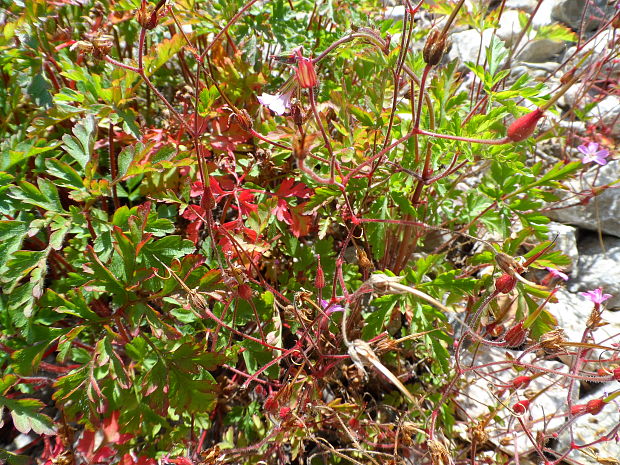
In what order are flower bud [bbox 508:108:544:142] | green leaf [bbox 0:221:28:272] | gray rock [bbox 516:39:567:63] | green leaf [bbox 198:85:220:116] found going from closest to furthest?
1. flower bud [bbox 508:108:544:142]
2. green leaf [bbox 0:221:28:272]
3. green leaf [bbox 198:85:220:116]
4. gray rock [bbox 516:39:567:63]

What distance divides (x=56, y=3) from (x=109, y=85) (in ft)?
1.54

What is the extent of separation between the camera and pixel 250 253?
1621mm

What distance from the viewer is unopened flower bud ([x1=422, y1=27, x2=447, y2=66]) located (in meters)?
1.11

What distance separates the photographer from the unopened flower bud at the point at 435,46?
111 cm

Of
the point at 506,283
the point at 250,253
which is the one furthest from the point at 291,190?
the point at 506,283

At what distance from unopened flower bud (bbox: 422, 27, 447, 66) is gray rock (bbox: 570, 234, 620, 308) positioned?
1.69m

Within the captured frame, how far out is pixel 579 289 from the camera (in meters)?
2.30

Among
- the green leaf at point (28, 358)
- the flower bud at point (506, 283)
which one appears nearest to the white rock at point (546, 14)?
the flower bud at point (506, 283)

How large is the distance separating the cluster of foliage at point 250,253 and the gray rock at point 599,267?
0.61 m

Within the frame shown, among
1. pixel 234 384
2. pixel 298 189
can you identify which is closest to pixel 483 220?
pixel 298 189

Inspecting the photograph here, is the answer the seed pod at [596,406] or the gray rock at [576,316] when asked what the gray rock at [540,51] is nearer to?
the gray rock at [576,316]

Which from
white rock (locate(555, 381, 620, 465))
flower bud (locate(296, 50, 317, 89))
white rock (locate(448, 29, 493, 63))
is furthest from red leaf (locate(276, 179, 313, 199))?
white rock (locate(448, 29, 493, 63))

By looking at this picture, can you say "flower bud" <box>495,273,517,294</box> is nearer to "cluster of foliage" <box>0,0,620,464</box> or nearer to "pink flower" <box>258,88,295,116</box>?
"cluster of foliage" <box>0,0,620,464</box>

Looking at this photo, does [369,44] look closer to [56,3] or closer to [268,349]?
[268,349]
